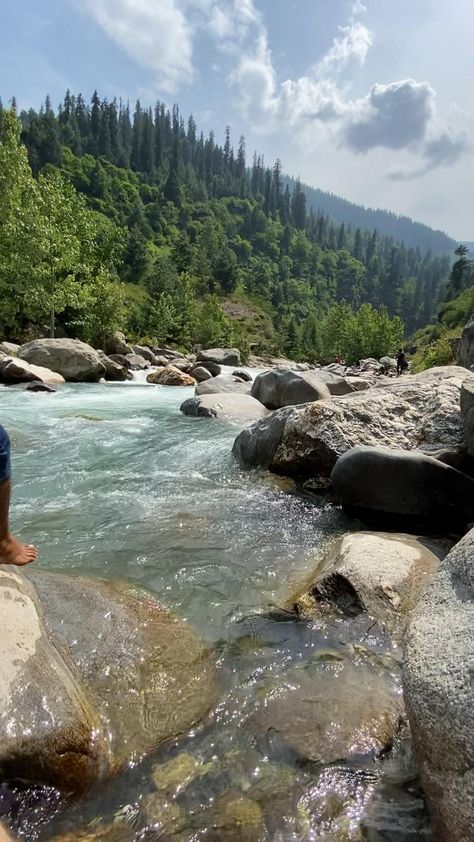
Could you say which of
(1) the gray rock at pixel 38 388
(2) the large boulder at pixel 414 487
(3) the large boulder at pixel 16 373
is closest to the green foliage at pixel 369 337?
(3) the large boulder at pixel 16 373

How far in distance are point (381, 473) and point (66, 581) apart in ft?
14.0

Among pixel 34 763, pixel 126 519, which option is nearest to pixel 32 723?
pixel 34 763

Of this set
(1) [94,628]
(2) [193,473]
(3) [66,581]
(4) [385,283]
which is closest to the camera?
(1) [94,628]

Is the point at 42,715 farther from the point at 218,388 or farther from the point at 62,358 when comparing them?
the point at 62,358

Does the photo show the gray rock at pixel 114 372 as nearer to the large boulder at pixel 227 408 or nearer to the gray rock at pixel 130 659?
the large boulder at pixel 227 408

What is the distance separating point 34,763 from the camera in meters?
2.59

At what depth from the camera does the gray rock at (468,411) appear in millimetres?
6660

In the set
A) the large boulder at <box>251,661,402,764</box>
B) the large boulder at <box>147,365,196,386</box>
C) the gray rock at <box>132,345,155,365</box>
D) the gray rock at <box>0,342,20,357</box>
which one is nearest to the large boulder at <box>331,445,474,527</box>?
the large boulder at <box>251,661,402,764</box>

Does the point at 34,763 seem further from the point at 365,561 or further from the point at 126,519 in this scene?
the point at 126,519

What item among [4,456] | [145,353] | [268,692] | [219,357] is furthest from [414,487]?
[219,357]

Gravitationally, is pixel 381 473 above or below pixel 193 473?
above

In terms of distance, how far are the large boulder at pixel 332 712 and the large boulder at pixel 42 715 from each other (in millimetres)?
1089

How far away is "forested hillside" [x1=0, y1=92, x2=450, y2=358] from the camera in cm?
2886

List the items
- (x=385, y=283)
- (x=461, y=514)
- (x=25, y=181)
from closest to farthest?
(x=461, y=514)
(x=25, y=181)
(x=385, y=283)
